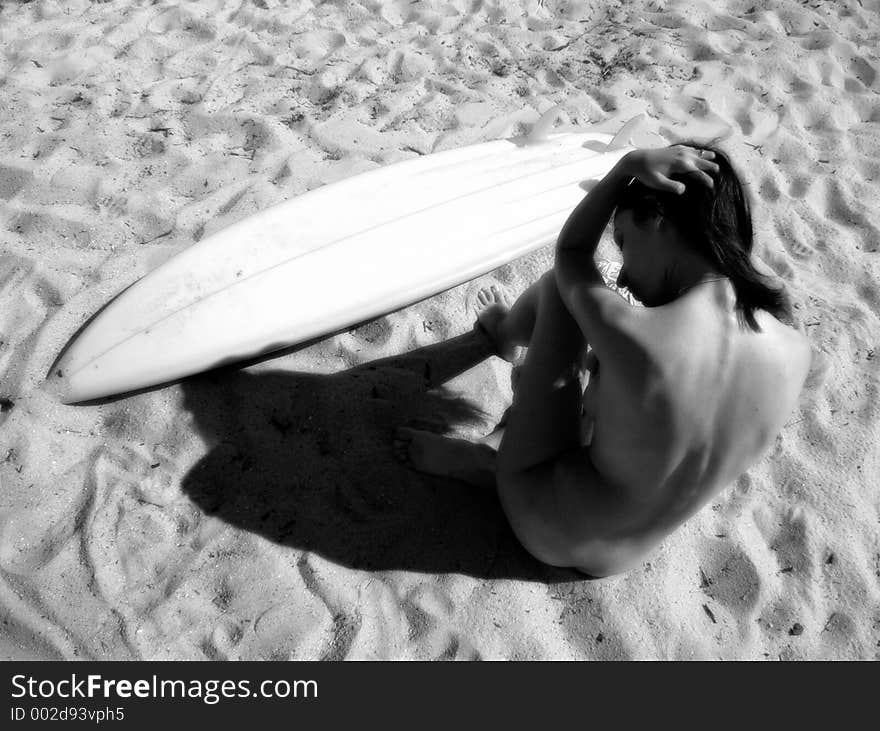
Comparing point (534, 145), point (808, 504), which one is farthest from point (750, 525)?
point (534, 145)

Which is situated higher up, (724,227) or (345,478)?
(724,227)

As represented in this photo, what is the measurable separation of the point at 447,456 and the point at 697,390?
0.90 meters

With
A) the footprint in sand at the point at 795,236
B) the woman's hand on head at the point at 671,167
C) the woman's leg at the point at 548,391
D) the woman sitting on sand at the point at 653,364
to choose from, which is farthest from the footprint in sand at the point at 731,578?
the footprint in sand at the point at 795,236

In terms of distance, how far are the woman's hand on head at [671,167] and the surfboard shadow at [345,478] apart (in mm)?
1059

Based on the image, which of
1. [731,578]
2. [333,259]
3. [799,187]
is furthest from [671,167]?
[799,187]

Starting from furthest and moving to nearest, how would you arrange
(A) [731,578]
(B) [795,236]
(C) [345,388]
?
(B) [795,236] < (C) [345,388] < (A) [731,578]

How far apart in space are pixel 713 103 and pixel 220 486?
295cm

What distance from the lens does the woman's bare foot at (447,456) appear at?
7.16 ft

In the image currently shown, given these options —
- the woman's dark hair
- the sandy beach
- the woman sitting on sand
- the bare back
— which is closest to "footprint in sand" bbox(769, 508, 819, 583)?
the sandy beach

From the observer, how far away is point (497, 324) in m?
2.59

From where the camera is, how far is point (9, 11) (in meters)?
3.70

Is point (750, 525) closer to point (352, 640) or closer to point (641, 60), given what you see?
A: point (352, 640)

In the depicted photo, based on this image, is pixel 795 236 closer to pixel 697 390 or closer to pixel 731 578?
pixel 731 578

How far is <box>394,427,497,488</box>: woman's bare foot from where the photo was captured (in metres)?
2.18
